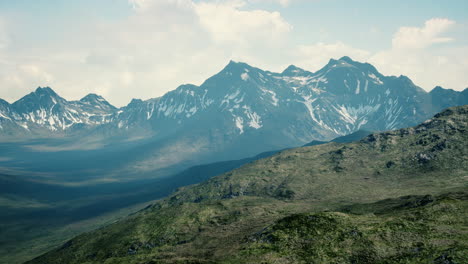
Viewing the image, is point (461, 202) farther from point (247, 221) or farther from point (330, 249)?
point (247, 221)

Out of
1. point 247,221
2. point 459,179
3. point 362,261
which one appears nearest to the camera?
point 362,261

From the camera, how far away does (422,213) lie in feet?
277

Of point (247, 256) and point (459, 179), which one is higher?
point (247, 256)

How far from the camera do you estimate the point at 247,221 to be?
5517 inches

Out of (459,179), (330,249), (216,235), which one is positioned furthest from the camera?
(459,179)

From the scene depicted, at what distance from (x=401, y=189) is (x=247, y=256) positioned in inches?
5439

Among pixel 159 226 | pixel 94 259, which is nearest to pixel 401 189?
pixel 159 226

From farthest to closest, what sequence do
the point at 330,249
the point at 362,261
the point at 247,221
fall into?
the point at 247,221
the point at 330,249
the point at 362,261

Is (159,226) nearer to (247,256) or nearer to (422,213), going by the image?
(247,256)

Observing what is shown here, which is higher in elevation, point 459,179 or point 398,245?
point 398,245

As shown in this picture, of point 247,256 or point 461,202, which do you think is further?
point 461,202

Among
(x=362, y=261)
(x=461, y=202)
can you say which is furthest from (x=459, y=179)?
(x=362, y=261)

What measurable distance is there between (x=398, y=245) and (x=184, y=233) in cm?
9113

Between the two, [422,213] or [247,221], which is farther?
[247,221]
